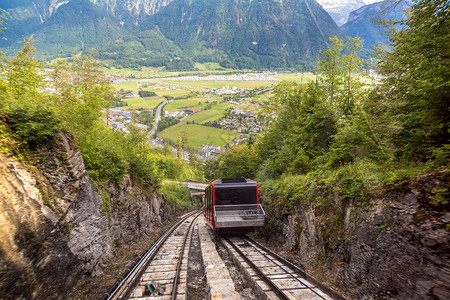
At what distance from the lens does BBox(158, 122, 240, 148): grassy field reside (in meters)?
42.6

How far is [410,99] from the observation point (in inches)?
295

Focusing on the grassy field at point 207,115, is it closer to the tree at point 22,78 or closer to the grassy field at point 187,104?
the grassy field at point 187,104

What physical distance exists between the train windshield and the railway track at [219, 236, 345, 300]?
3.22 metres

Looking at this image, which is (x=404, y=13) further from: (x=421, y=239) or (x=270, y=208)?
(x=270, y=208)

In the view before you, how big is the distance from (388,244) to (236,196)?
899cm

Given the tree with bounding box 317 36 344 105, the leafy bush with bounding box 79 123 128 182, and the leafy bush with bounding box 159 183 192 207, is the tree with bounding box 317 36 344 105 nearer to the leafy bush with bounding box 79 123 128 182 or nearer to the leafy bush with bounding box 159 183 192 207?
the leafy bush with bounding box 79 123 128 182

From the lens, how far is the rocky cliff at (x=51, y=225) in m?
5.00

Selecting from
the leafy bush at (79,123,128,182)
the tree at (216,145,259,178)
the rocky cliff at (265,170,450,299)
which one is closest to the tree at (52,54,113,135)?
the leafy bush at (79,123,128,182)

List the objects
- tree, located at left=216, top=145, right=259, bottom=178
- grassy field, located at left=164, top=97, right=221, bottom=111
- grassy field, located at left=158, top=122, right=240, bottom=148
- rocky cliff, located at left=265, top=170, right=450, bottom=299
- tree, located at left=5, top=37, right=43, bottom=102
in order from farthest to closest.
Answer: grassy field, located at left=164, top=97, right=221, bottom=111
grassy field, located at left=158, top=122, right=240, bottom=148
tree, located at left=216, top=145, right=259, bottom=178
tree, located at left=5, top=37, right=43, bottom=102
rocky cliff, located at left=265, top=170, right=450, bottom=299

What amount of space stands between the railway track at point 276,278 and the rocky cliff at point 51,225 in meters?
5.55

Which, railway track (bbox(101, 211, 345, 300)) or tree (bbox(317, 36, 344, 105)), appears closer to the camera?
railway track (bbox(101, 211, 345, 300))

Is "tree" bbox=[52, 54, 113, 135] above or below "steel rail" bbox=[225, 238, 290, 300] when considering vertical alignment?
above

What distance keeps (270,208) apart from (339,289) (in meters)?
7.89

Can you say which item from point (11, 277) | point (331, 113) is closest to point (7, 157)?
point (11, 277)
